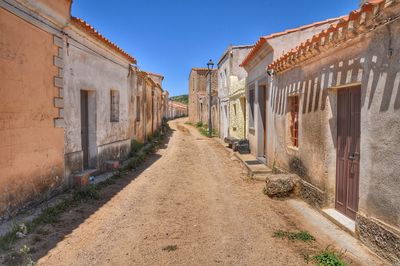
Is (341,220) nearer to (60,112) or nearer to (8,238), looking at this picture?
(8,238)

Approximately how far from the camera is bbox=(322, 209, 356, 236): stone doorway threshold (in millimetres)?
4727

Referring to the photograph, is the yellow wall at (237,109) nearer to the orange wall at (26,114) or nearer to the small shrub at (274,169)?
the small shrub at (274,169)

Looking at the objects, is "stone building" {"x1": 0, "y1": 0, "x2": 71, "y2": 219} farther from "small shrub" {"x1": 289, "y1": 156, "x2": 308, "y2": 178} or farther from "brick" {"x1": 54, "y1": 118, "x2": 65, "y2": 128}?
"small shrub" {"x1": 289, "y1": 156, "x2": 308, "y2": 178}

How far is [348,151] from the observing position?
510 centimetres

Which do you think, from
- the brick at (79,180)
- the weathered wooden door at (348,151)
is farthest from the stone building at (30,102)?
the weathered wooden door at (348,151)

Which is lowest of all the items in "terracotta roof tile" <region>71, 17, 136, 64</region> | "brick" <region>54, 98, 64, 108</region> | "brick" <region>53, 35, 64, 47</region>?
"brick" <region>54, 98, 64, 108</region>

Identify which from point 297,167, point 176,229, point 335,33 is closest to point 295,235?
point 176,229

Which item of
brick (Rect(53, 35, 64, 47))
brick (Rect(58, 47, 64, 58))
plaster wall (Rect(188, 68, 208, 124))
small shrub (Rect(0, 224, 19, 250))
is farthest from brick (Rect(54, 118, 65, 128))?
plaster wall (Rect(188, 68, 208, 124))

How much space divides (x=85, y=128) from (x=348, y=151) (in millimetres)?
6664

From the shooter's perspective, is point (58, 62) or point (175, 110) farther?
point (175, 110)

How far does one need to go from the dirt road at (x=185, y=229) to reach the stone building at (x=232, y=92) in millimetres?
7116

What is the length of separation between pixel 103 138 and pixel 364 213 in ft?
24.2

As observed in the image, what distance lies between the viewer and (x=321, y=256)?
3906 mm

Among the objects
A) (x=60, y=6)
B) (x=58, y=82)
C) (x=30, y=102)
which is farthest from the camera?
(x=58, y=82)
